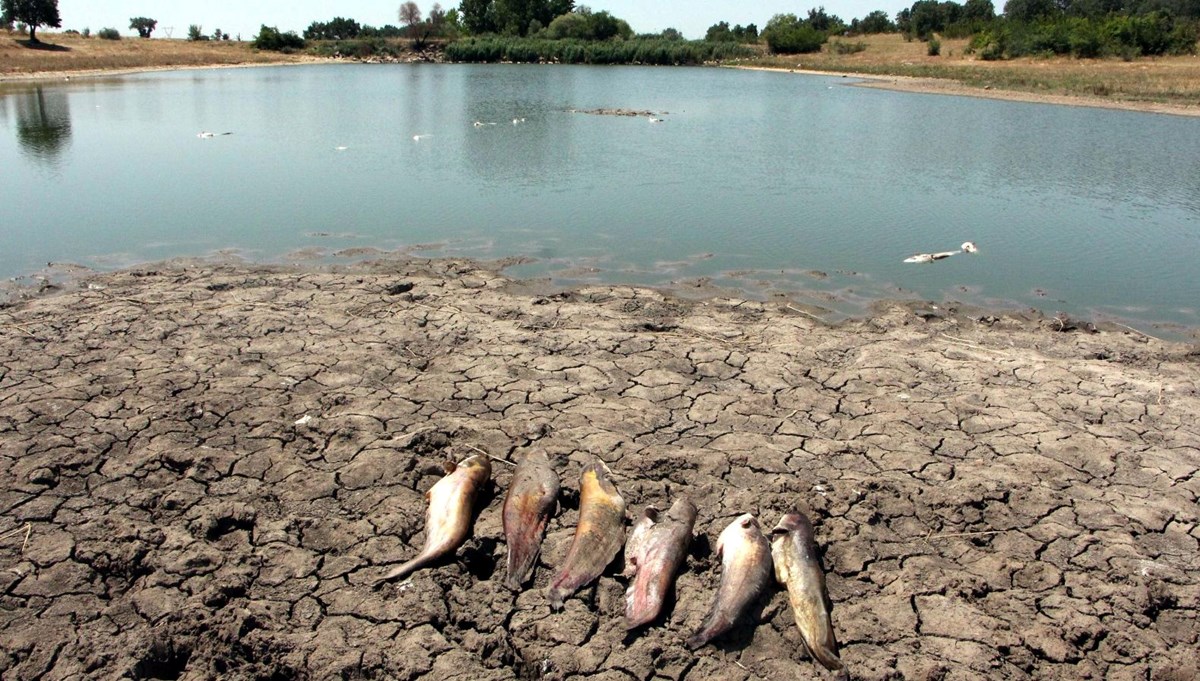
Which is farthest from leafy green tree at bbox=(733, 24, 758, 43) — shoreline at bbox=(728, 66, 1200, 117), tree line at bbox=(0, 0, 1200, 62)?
shoreline at bbox=(728, 66, 1200, 117)

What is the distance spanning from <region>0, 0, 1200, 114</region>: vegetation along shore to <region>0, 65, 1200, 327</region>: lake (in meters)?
13.2

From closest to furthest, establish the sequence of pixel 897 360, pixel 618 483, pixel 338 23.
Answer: pixel 618 483, pixel 897 360, pixel 338 23

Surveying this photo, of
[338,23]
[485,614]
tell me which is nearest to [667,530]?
[485,614]

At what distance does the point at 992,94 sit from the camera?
36000 millimetres

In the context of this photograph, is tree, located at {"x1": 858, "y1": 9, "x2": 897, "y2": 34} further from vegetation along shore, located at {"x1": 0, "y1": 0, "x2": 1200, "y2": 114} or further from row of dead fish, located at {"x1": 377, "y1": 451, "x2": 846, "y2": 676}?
row of dead fish, located at {"x1": 377, "y1": 451, "x2": 846, "y2": 676}

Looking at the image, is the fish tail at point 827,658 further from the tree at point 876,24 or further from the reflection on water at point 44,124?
the tree at point 876,24

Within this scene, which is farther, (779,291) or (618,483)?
(779,291)

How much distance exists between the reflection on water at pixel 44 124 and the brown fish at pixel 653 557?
724 inches

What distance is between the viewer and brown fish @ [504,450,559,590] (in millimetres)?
4672

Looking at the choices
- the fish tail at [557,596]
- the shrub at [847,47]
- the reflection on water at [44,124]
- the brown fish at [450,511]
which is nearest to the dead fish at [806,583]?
the fish tail at [557,596]

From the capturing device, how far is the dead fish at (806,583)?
4160 mm

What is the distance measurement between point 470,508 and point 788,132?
2166 centimetres

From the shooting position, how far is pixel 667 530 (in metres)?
4.82

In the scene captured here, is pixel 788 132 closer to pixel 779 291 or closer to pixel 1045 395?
pixel 779 291
